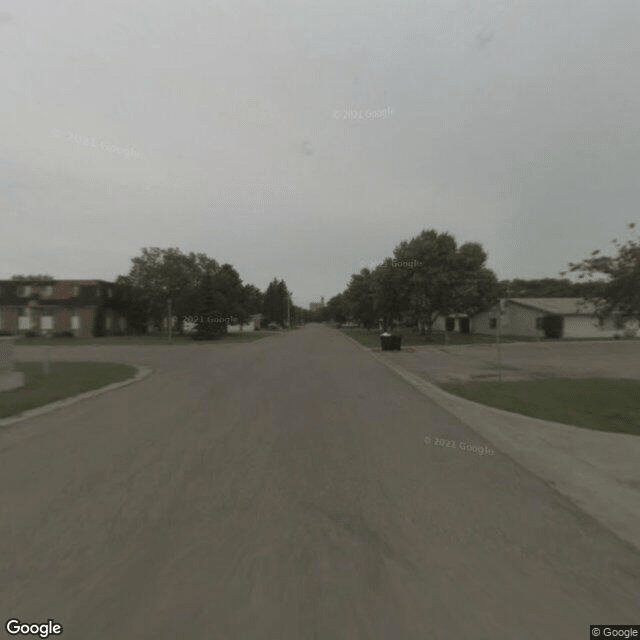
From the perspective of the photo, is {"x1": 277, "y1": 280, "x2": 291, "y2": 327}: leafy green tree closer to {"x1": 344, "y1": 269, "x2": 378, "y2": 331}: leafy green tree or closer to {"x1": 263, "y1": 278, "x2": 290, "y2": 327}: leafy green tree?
{"x1": 263, "y1": 278, "x2": 290, "y2": 327}: leafy green tree

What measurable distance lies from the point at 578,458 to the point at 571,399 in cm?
521

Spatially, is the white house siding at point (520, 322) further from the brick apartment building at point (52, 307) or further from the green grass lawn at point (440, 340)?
the brick apartment building at point (52, 307)

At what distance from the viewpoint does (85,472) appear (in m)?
5.14

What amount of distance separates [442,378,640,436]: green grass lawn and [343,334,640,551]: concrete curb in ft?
2.03

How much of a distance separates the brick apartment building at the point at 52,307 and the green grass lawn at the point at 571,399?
43811 mm

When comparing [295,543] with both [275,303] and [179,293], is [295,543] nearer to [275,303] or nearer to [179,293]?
[179,293]

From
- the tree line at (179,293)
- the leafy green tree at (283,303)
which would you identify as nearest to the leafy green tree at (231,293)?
the tree line at (179,293)

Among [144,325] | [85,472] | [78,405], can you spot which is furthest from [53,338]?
[85,472]

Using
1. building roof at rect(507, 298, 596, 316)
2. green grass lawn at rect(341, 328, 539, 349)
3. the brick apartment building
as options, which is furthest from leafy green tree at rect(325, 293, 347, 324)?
the brick apartment building

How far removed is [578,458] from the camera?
227 inches

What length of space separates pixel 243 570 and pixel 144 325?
55354 millimetres

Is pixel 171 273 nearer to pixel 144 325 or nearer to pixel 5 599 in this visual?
pixel 144 325

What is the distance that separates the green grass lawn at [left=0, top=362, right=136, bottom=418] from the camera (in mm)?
9461

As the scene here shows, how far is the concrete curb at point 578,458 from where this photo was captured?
4168 millimetres
